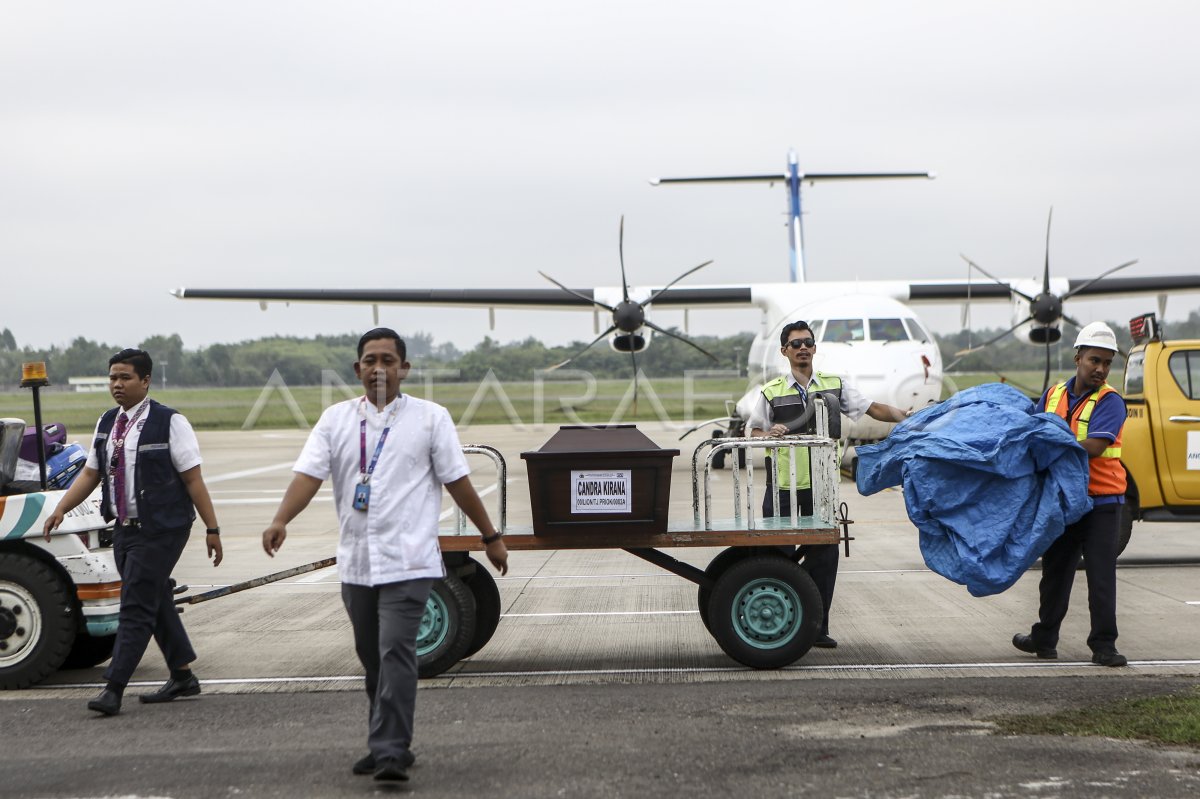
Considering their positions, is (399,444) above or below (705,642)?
above

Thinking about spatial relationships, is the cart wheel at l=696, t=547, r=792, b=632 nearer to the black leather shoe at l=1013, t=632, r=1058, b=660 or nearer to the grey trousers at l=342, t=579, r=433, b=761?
the black leather shoe at l=1013, t=632, r=1058, b=660

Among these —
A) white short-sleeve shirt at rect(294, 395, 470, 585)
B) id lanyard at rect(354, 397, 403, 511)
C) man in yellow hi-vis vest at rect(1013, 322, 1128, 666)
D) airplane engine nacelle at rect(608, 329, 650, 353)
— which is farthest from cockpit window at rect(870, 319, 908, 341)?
id lanyard at rect(354, 397, 403, 511)

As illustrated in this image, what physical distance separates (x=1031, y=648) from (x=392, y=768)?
12.4ft

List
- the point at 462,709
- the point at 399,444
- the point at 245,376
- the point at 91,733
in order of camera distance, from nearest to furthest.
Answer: the point at 399,444 → the point at 91,733 → the point at 462,709 → the point at 245,376

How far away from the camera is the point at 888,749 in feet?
15.3

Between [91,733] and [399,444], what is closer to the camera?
[399,444]

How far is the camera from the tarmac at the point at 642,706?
4.35 meters

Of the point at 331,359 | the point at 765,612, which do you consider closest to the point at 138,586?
the point at 765,612

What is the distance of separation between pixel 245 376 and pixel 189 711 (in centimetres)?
4787

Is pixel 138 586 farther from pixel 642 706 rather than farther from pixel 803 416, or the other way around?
pixel 803 416

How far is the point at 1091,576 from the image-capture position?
20.9 feet

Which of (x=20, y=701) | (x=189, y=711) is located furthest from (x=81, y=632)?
(x=189, y=711)

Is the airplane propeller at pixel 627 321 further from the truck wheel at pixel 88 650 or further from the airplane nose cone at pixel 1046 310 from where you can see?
the truck wheel at pixel 88 650

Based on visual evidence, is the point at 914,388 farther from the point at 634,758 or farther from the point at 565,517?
the point at 634,758
